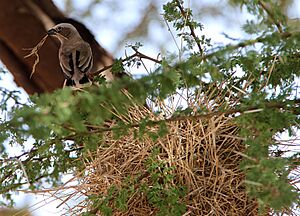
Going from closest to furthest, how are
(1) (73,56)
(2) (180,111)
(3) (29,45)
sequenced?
(2) (180,111), (1) (73,56), (3) (29,45)

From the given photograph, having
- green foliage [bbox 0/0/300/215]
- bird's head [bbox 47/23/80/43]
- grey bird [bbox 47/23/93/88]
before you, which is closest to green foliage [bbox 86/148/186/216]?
green foliage [bbox 0/0/300/215]

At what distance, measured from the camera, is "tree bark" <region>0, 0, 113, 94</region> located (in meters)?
1.58

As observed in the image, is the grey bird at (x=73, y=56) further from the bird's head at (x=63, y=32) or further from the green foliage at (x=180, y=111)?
the green foliage at (x=180, y=111)

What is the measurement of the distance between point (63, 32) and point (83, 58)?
107mm

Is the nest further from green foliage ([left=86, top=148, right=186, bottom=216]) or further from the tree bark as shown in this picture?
the tree bark

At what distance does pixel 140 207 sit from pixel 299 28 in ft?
1.62

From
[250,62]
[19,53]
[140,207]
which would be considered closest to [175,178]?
[140,207]

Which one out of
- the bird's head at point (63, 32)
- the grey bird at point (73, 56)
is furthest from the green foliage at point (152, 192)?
the bird's head at point (63, 32)

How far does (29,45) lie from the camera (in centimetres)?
158

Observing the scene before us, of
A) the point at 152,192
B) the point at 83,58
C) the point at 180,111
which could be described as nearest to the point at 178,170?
the point at 152,192

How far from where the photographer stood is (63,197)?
1.21 metres

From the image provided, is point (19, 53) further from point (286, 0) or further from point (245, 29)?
point (245, 29)

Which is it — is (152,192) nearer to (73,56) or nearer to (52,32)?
(73,56)

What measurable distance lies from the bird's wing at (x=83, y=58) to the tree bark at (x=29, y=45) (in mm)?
124
